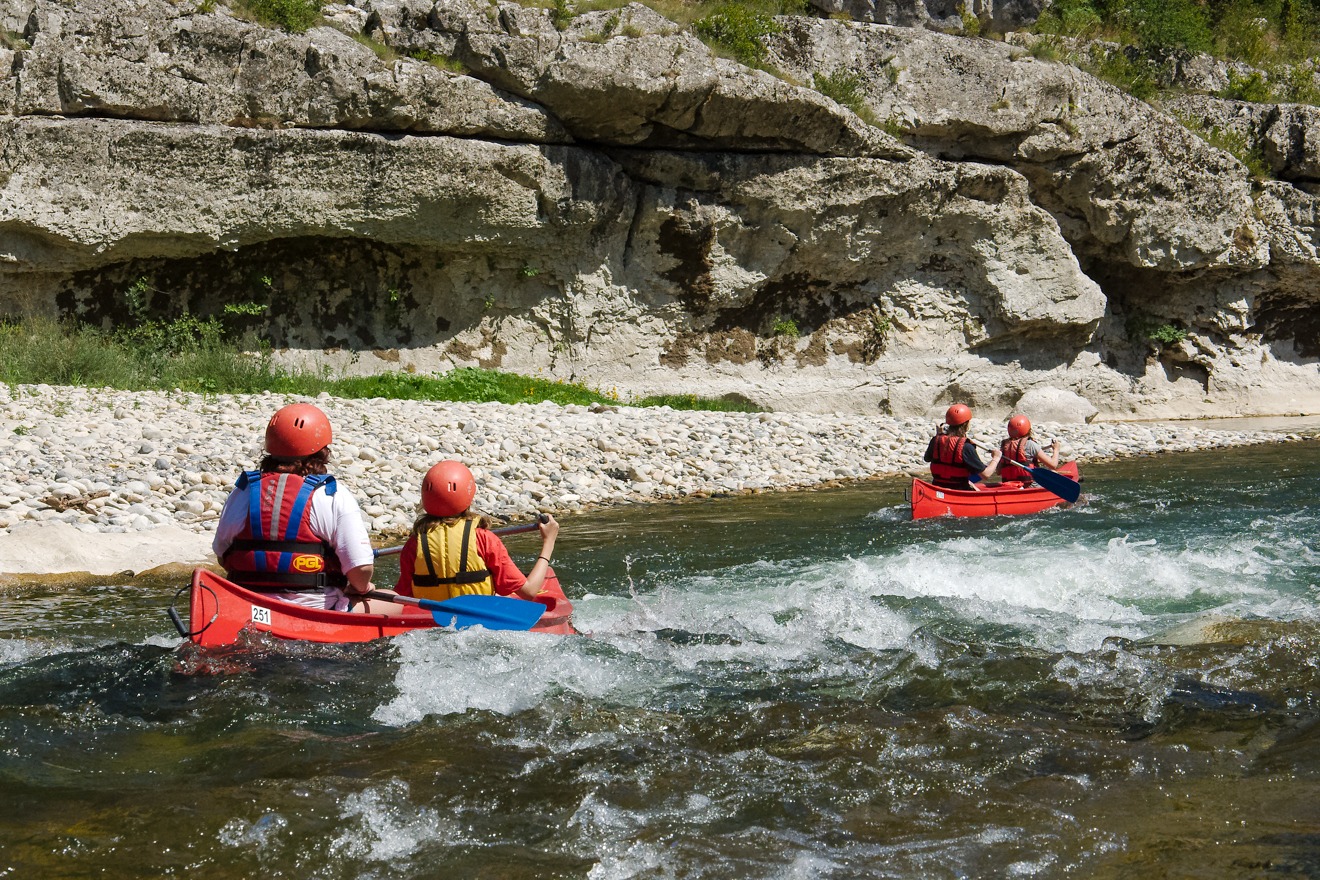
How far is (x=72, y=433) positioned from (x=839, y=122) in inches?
474

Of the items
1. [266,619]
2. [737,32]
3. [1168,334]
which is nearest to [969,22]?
[737,32]

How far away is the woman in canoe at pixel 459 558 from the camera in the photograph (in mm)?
5164

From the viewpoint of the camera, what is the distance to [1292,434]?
1708cm

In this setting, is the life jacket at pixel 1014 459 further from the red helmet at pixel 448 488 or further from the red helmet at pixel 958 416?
the red helmet at pixel 448 488

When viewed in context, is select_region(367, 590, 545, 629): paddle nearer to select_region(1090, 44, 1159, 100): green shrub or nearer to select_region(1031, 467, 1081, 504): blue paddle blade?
select_region(1031, 467, 1081, 504): blue paddle blade

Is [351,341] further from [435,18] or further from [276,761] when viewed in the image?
[276,761]

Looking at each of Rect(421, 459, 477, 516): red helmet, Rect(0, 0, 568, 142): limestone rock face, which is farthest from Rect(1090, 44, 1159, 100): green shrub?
Rect(421, 459, 477, 516): red helmet

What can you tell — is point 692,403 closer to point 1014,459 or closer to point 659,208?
point 659,208

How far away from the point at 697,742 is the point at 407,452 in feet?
24.9

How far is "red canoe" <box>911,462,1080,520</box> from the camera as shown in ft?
32.1

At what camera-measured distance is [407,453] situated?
1100 centimetres

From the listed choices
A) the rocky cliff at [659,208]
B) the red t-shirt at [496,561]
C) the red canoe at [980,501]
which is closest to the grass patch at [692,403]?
the rocky cliff at [659,208]

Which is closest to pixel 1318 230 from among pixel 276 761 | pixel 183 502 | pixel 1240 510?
pixel 1240 510

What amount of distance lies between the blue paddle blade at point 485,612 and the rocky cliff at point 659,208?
38.3 ft
